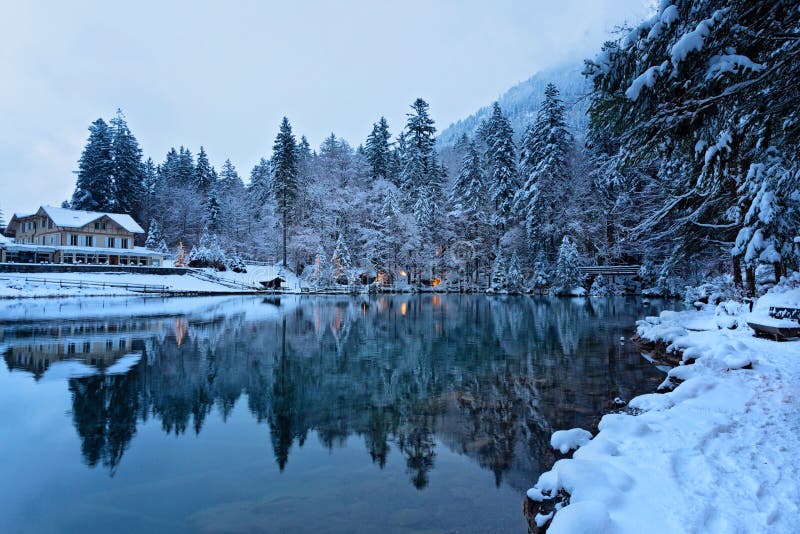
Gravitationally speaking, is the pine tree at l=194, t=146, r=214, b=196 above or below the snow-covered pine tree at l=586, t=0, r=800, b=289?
above

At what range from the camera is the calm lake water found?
18.6ft

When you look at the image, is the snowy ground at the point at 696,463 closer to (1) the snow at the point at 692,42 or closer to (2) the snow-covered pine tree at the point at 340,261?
(1) the snow at the point at 692,42

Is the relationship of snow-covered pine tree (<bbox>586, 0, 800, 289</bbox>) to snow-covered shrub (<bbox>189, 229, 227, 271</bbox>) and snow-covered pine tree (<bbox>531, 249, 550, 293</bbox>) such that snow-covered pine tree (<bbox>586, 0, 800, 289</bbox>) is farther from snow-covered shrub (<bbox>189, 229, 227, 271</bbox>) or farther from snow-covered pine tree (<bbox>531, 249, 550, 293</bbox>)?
snow-covered shrub (<bbox>189, 229, 227, 271</bbox>)

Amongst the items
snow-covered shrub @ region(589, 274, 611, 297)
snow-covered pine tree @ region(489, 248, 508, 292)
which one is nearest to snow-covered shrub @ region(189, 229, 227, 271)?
snow-covered pine tree @ region(489, 248, 508, 292)

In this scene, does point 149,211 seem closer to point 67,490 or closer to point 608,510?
point 67,490

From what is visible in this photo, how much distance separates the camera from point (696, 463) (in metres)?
4.87

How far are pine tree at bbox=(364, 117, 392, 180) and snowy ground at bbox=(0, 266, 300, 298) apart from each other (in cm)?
1894

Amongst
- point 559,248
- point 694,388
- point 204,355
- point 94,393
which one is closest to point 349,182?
point 559,248

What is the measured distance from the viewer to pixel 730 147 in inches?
261

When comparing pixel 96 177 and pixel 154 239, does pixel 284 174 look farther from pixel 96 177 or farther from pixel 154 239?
pixel 96 177

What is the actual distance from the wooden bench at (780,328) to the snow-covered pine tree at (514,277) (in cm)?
4052

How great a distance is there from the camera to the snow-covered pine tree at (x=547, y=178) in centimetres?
5075

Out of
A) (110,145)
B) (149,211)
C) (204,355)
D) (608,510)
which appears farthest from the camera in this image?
(149,211)

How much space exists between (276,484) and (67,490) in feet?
9.49
